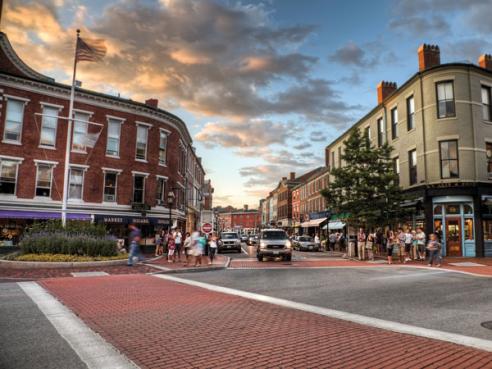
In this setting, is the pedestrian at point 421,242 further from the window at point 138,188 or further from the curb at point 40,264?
the window at point 138,188

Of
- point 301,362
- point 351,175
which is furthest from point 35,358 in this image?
point 351,175

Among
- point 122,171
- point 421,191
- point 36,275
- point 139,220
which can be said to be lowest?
point 36,275

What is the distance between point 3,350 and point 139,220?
88.0 feet

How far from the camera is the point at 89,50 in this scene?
20.5 meters

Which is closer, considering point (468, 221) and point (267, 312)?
point (267, 312)

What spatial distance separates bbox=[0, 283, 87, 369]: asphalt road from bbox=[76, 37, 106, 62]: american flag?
16.0 m

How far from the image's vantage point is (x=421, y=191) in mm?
25078

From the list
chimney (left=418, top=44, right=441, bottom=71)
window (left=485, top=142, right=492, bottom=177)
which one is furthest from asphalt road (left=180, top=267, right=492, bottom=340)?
chimney (left=418, top=44, right=441, bottom=71)

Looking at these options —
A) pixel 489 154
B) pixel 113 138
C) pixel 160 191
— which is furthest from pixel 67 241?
pixel 489 154

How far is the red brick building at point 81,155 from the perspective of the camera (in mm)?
26547

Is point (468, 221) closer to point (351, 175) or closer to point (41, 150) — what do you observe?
point (351, 175)

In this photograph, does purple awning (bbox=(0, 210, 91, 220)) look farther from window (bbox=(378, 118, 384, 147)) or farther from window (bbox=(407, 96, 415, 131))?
window (bbox=(407, 96, 415, 131))

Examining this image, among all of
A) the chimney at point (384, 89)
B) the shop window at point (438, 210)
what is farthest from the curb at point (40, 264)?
the chimney at point (384, 89)

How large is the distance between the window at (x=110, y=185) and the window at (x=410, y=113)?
75.2 ft
